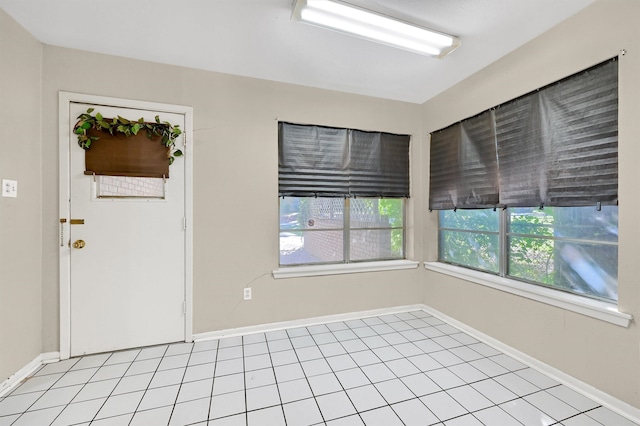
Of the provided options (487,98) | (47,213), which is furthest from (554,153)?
(47,213)

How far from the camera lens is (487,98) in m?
2.51

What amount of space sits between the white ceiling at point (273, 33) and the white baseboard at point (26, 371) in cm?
245

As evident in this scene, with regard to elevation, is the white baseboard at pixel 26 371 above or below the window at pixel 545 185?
below

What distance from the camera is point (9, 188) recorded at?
186 centimetres

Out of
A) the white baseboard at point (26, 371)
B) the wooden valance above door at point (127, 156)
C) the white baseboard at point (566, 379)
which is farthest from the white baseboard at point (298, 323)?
the wooden valance above door at point (127, 156)

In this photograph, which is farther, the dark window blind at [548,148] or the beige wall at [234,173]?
the beige wall at [234,173]

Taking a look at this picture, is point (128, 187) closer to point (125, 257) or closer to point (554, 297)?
point (125, 257)

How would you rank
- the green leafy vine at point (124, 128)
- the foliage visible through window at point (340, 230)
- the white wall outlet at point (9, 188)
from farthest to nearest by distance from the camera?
the foliage visible through window at point (340, 230) < the green leafy vine at point (124, 128) < the white wall outlet at point (9, 188)

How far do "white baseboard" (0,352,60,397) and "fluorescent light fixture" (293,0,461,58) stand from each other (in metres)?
3.07

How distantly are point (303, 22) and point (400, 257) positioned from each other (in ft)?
8.74

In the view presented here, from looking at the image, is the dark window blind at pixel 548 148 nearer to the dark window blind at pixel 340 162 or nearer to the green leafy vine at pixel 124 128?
the dark window blind at pixel 340 162

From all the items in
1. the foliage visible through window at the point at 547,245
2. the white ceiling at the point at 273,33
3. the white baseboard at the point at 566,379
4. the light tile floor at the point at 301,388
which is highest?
the white ceiling at the point at 273,33

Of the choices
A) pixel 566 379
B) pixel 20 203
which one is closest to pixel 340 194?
pixel 566 379

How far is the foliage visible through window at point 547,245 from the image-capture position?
5.96 ft
